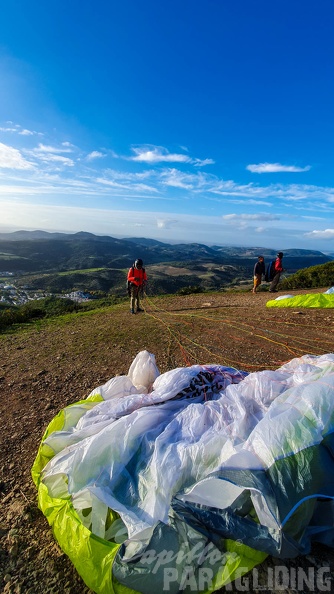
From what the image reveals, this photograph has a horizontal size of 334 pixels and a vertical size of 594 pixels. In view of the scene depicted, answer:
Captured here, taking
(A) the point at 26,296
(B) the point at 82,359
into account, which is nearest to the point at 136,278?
(B) the point at 82,359

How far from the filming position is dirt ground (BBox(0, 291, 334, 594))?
1.99m

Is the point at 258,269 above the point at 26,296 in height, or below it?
above

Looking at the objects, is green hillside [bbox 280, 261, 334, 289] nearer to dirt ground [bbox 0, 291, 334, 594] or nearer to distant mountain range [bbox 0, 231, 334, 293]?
distant mountain range [bbox 0, 231, 334, 293]

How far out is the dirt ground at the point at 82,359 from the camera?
199cm

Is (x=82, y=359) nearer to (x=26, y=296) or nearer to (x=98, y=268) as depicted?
(x=26, y=296)

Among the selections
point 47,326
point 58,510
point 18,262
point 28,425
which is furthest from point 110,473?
point 18,262

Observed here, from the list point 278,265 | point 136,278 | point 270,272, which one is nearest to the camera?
point 136,278

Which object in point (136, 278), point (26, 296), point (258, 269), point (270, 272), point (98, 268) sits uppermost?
point (258, 269)

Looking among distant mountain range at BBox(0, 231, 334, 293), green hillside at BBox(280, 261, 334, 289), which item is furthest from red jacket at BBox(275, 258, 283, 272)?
green hillside at BBox(280, 261, 334, 289)

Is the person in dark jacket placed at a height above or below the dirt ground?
Result: above

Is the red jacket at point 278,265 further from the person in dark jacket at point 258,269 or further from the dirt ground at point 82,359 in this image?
the dirt ground at point 82,359

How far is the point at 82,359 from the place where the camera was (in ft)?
18.4

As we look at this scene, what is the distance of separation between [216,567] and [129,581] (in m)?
0.50

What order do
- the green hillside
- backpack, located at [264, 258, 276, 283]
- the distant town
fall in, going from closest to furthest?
backpack, located at [264, 258, 276, 283]
the green hillside
the distant town
